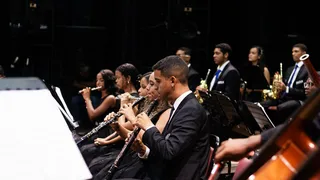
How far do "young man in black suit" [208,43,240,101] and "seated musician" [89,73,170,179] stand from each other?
257cm

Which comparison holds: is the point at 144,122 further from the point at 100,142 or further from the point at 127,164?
the point at 100,142

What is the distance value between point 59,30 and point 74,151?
813cm

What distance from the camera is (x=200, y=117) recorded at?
3.56 m

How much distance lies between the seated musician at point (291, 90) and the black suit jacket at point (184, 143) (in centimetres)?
415

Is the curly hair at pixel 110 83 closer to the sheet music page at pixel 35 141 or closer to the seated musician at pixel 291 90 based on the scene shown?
the seated musician at pixel 291 90

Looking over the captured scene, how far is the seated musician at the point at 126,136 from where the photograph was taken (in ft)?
13.2

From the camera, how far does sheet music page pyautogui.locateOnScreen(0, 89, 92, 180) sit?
1.90m

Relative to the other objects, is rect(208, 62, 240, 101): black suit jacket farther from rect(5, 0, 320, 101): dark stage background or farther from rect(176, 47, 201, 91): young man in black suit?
rect(5, 0, 320, 101): dark stage background

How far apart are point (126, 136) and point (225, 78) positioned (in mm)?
3481

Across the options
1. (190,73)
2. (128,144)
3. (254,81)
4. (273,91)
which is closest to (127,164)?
(128,144)

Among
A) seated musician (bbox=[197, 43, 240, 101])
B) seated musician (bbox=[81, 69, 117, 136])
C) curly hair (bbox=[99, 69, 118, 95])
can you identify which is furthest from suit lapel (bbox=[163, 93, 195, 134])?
seated musician (bbox=[197, 43, 240, 101])

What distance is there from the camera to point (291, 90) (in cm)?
787

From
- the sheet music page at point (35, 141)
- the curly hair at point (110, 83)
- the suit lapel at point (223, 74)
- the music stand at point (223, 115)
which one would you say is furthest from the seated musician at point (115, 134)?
the sheet music page at point (35, 141)

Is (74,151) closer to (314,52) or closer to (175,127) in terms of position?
(175,127)
